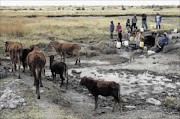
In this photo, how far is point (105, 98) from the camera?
10.6 metres

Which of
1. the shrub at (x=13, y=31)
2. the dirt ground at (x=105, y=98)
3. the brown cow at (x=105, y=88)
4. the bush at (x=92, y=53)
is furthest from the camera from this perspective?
the shrub at (x=13, y=31)

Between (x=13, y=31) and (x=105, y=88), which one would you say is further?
(x=13, y=31)

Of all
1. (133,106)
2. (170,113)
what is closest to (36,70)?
(133,106)

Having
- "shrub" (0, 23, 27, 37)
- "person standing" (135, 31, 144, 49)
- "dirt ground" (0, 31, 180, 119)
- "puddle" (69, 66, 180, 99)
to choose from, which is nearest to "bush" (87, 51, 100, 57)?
"dirt ground" (0, 31, 180, 119)

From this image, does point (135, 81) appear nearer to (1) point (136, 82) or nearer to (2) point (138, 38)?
(1) point (136, 82)

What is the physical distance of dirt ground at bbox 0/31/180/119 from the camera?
8328mm

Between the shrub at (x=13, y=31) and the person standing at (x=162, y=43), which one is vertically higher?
the shrub at (x=13, y=31)

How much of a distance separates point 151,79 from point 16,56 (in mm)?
6682

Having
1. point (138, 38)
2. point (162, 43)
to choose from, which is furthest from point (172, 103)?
point (138, 38)

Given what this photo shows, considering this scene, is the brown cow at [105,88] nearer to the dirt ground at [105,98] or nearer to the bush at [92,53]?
the dirt ground at [105,98]

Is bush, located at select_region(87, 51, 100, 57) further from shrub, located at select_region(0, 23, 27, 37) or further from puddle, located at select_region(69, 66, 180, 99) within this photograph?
shrub, located at select_region(0, 23, 27, 37)

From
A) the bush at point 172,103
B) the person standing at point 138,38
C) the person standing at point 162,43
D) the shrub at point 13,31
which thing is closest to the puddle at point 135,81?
the bush at point 172,103

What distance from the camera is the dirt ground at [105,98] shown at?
833 cm

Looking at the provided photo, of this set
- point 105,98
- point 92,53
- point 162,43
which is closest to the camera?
point 105,98
